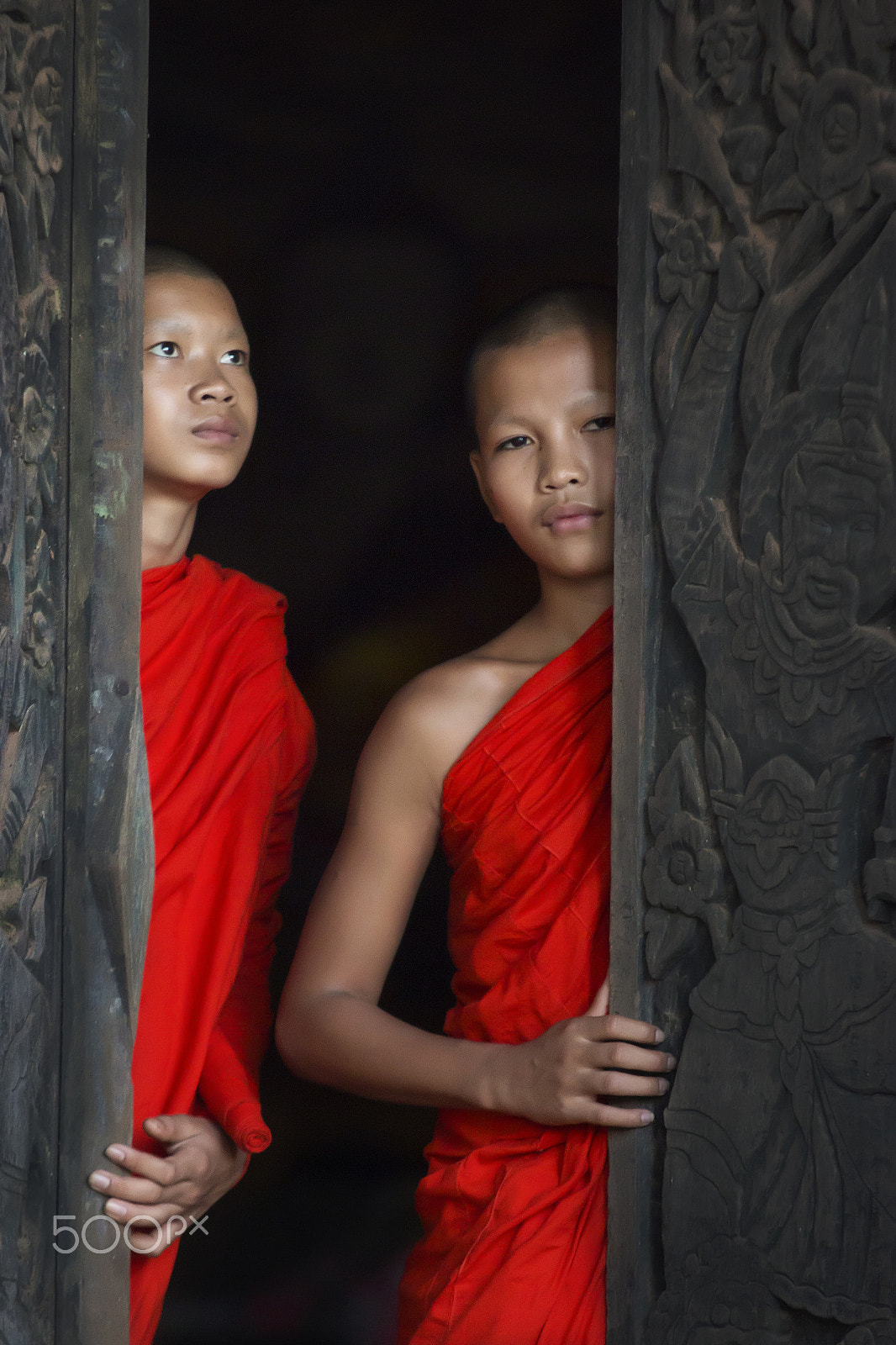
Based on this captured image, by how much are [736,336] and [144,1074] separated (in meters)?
1.54

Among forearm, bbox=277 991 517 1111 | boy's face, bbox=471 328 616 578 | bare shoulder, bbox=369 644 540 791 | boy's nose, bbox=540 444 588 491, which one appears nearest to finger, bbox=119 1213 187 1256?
forearm, bbox=277 991 517 1111

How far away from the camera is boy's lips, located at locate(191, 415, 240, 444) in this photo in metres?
2.83

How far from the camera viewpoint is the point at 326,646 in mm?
3957

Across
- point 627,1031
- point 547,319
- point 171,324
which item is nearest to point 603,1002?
point 627,1031

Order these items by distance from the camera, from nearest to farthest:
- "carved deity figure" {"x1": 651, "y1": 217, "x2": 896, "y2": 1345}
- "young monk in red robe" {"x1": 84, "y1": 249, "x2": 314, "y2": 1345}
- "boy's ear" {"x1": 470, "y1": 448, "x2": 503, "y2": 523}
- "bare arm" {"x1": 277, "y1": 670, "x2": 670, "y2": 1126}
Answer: "carved deity figure" {"x1": 651, "y1": 217, "x2": 896, "y2": 1345} < "bare arm" {"x1": 277, "y1": 670, "x2": 670, "y2": 1126} < "young monk in red robe" {"x1": 84, "y1": 249, "x2": 314, "y2": 1345} < "boy's ear" {"x1": 470, "y1": 448, "x2": 503, "y2": 523}

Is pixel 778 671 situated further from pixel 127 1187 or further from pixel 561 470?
pixel 127 1187

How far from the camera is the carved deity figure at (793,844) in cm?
193

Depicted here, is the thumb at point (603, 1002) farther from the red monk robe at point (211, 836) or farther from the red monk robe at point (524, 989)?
the red monk robe at point (211, 836)

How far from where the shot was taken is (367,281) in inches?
161

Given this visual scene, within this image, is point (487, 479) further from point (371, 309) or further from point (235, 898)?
point (371, 309)

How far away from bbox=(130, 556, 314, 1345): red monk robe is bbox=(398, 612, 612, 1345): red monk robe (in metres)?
0.38

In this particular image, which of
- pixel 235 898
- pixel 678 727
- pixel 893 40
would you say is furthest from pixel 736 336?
pixel 235 898

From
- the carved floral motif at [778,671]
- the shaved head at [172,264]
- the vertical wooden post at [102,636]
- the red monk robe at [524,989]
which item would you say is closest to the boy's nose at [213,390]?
the shaved head at [172,264]

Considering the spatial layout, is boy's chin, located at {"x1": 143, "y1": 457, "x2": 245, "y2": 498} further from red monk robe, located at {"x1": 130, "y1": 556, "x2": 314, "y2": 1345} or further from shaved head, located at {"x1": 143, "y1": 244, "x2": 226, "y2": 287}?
shaved head, located at {"x1": 143, "y1": 244, "x2": 226, "y2": 287}
